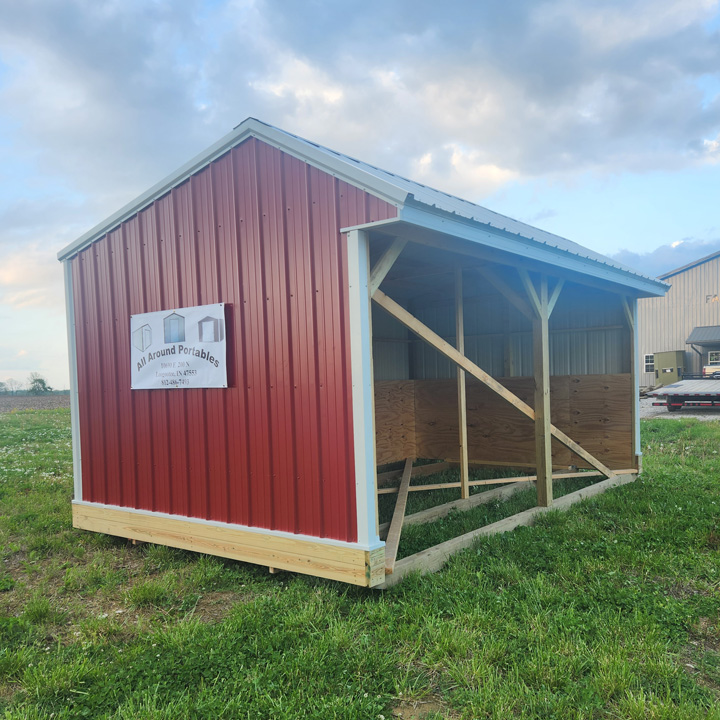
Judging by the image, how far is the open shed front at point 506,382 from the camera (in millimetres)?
6863

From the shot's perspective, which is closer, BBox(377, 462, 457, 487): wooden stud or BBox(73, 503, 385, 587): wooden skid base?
BBox(73, 503, 385, 587): wooden skid base

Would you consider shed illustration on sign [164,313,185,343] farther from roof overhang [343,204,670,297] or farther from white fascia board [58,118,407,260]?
roof overhang [343,204,670,297]

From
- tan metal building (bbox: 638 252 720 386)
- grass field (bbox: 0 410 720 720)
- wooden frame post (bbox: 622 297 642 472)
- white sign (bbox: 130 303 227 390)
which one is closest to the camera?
grass field (bbox: 0 410 720 720)

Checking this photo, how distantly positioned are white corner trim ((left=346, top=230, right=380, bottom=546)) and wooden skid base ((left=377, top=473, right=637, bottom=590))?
41 cm

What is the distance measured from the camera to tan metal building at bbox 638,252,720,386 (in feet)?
95.1

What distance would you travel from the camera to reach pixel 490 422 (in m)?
9.53

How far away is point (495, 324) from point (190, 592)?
6510 mm

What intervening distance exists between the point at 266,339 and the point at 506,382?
536cm

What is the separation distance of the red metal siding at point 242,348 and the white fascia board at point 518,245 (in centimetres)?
32

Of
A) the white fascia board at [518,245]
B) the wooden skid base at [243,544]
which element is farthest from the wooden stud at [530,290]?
the wooden skid base at [243,544]

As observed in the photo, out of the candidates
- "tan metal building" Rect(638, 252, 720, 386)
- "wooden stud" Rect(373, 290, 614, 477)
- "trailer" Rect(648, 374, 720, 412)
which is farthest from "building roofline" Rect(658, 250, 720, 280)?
"wooden stud" Rect(373, 290, 614, 477)

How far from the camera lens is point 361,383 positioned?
4.50m

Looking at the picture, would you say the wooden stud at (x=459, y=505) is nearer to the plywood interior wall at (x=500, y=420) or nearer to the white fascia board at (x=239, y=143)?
the plywood interior wall at (x=500, y=420)

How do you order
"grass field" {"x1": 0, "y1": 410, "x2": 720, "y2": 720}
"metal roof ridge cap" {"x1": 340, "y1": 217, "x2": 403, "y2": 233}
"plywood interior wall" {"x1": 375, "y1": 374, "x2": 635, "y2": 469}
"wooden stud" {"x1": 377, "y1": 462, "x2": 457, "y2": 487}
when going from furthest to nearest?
"plywood interior wall" {"x1": 375, "y1": 374, "x2": 635, "y2": 469}
"wooden stud" {"x1": 377, "y1": 462, "x2": 457, "y2": 487}
"metal roof ridge cap" {"x1": 340, "y1": 217, "x2": 403, "y2": 233}
"grass field" {"x1": 0, "y1": 410, "x2": 720, "y2": 720}
